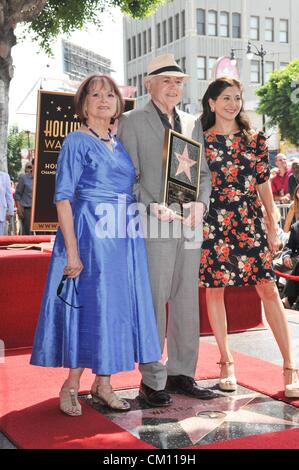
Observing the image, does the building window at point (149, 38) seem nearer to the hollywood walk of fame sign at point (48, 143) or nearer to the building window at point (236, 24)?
the building window at point (236, 24)

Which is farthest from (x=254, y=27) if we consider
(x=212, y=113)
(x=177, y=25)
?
(x=212, y=113)

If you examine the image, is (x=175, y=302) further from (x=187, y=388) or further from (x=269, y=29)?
(x=269, y=29)

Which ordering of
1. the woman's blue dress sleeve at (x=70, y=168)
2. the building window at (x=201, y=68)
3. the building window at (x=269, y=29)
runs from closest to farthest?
the woman's blue dress sleeve at (x=70, y=168) → the building window at (x=201, y=68) → the building window at (x=269, y=29)

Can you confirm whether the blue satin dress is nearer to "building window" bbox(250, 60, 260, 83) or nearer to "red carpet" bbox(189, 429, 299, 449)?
"red carpet" bbox(189, 429, 299, 449)

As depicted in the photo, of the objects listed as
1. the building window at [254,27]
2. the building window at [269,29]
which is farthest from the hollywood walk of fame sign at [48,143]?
the building window at [269,29]

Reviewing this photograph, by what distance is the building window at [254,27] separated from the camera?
5497 centimetres

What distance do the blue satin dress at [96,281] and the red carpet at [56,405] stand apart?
0.96 feet

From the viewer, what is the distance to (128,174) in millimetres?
3850

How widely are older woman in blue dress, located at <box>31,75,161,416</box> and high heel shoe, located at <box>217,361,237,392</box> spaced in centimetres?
65

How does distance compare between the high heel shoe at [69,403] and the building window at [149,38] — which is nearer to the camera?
the high heel shoe at [69,403]

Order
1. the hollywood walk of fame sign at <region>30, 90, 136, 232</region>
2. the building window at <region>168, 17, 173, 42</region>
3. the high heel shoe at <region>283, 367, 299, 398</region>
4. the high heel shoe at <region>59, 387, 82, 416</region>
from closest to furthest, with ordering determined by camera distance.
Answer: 1. the high heel shoe at <region>59, 387, 82, 416</region>
2. the high heel shoe at <region>283, 367, 299, 398</region>
3. the hollywood walk of fame sign at <region>30, 90, 136, 232</region>
4. the building window at <region>168, 17, 173, 42</region>

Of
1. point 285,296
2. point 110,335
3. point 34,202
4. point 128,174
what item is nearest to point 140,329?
point 110,335

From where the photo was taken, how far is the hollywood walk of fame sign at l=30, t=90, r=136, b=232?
6891 mm

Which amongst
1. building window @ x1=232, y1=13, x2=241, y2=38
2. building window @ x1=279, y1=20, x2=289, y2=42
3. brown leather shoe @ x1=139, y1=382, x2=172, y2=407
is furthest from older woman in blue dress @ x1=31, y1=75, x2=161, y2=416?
building window @ x1=279, y1=20, x2=289, y2=42
